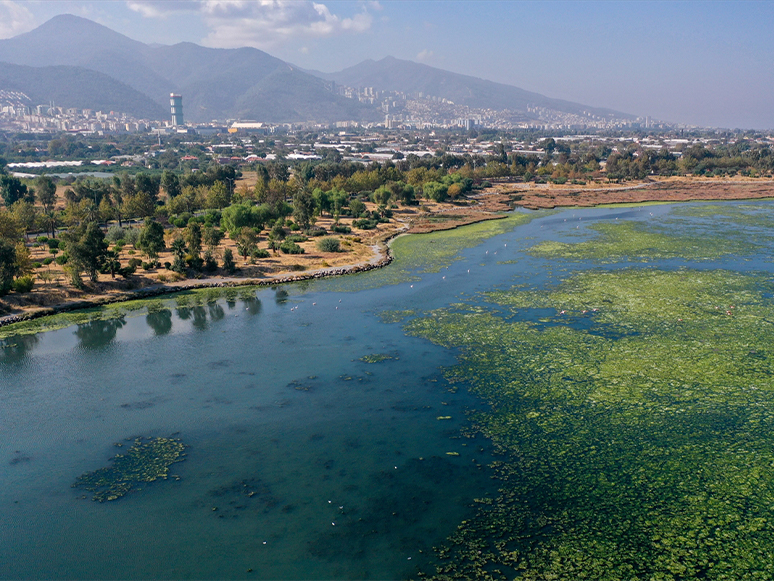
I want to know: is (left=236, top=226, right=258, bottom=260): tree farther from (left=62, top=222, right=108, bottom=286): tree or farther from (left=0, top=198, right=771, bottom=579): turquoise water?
(left=0, top=198, right=771, bottom=579): turquoise water

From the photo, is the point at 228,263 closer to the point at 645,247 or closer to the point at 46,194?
the point at 46,194

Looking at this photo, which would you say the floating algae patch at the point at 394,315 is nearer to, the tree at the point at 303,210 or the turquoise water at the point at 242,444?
the turquoise water at the point at 242,444

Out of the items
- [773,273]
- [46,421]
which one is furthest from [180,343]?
[773,273]

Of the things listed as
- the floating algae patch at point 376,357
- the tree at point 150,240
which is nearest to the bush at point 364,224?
the tree at point 150,240

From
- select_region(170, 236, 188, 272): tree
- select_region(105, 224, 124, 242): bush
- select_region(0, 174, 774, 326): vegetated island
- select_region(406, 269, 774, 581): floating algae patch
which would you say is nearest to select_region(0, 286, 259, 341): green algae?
select_region(0, 174, 774, 326): vegetated island

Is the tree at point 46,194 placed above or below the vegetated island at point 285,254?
above

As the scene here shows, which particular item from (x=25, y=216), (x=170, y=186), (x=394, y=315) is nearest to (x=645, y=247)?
(x=394, y=315)

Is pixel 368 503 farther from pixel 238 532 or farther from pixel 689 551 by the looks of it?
pixel 689 551
